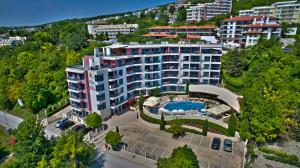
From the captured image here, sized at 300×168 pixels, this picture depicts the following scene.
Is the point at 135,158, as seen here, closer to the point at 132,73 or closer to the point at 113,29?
the point at 132,73

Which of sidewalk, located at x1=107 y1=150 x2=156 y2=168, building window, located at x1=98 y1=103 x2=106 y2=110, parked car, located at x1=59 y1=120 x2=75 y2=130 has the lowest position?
sidewalk, located at x1=107 y1=150 x2=156 y2=168

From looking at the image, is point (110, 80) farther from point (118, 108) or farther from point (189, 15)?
point (189, 15)

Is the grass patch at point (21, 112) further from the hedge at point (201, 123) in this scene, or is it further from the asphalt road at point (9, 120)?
the hedge at point (201, 123)

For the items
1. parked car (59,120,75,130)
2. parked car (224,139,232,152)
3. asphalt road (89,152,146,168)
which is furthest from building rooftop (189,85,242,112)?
parked car (59,120,75,130)

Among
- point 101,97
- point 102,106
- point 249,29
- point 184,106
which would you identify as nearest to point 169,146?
point 184,106

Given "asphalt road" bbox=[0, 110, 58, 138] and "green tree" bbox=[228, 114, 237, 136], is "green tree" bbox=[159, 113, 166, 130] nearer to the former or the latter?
"green tree" bbox=[228, 114, 237, 136]

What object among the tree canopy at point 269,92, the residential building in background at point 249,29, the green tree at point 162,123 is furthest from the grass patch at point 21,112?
the residential building in background at point 249,29

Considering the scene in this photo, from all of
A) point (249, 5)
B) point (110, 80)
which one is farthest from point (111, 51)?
point (249, 5)
